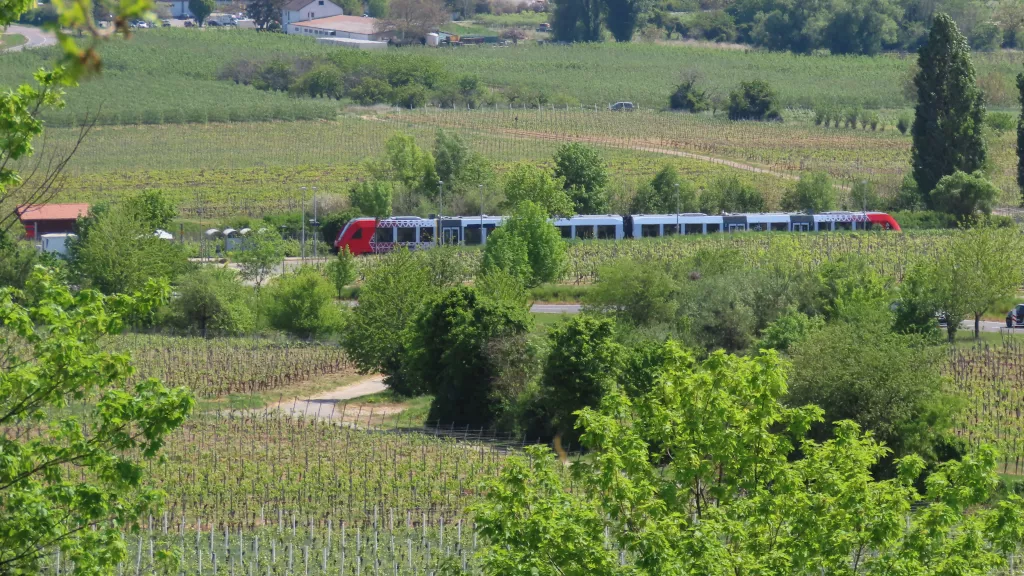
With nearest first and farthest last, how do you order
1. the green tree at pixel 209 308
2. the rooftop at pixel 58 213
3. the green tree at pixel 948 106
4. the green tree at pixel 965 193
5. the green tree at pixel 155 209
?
the green tree at pixel 209 308
the green tree at pixel 155 209
the green tree at pixel 948 106
the green tree at pixel 965 193
the rooftop at pixel 58 213

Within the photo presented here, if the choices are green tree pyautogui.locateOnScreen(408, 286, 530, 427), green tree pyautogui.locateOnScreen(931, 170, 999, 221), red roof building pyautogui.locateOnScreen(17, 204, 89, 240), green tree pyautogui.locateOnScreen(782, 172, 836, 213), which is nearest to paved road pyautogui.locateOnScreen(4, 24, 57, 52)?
red roof building pyautogui.locateOnScreen(17, 204, 89, 240)

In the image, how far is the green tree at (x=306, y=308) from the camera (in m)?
50.6

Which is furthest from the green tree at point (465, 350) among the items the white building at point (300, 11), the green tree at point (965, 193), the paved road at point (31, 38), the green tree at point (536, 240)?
the white building at point (300, 11)

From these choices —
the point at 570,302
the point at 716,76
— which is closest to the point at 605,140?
the point at 716,76

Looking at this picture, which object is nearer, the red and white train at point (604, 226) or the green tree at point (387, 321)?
the green tree at point (387, 321)

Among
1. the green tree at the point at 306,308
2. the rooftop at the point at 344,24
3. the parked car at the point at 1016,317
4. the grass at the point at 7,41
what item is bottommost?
the parked car at the point at 1016,317

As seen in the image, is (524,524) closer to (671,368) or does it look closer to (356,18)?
(671,368)

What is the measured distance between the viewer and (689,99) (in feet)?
391

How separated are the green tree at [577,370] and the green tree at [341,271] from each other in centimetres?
2210

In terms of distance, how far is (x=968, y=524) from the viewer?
14312 mm

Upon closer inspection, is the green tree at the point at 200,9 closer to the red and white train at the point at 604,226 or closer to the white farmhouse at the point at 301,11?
the white farmhouse at the point at 301,11

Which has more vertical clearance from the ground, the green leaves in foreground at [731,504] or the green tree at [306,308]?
the green leaves in foreground at [731,504]

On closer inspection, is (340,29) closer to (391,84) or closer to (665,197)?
(391,84)

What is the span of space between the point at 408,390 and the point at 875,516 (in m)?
27.1
